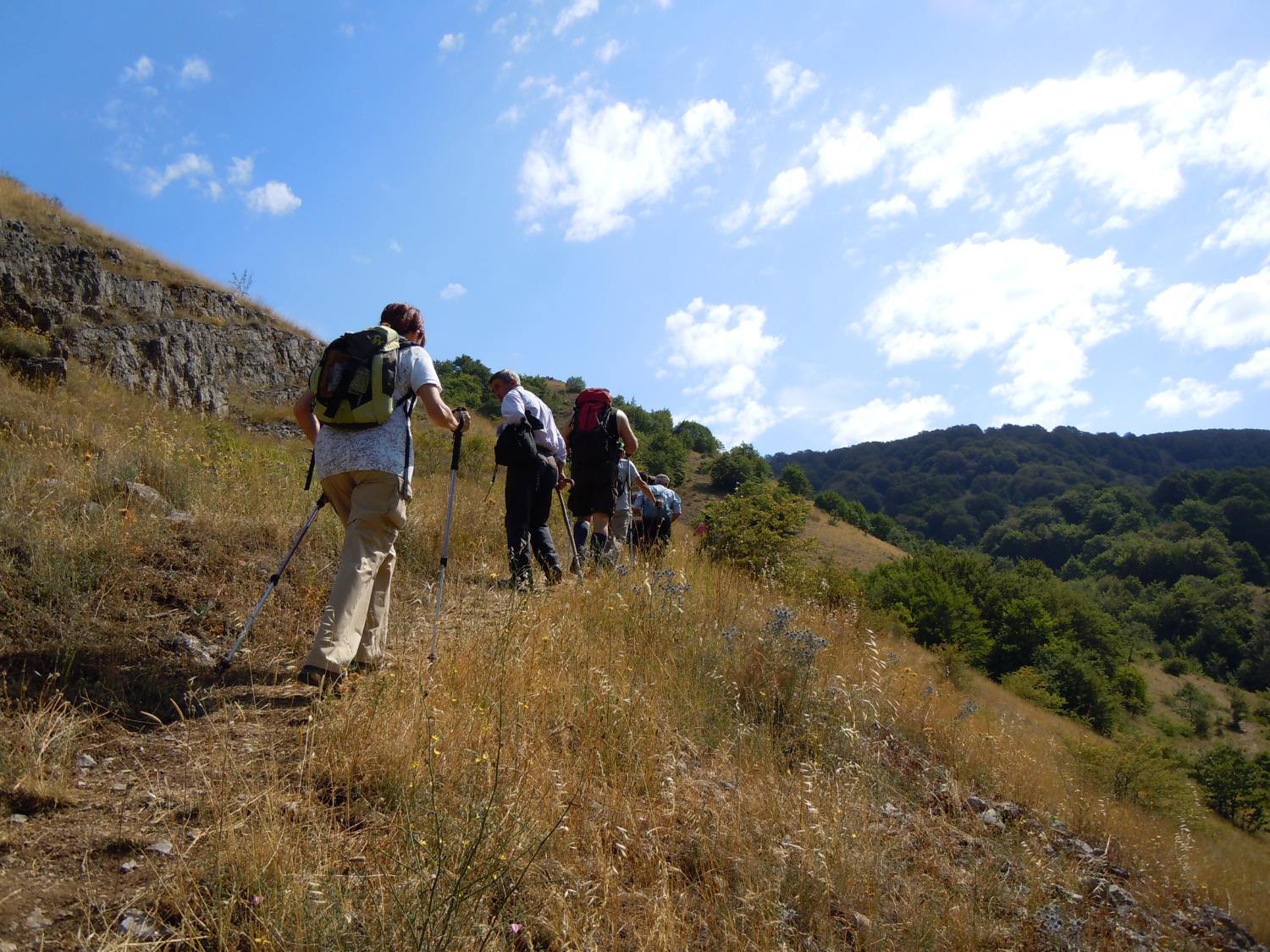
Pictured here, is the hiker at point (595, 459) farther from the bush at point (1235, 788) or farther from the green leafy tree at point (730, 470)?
the green leafy tree at point (730, 470)

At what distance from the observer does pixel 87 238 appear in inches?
609

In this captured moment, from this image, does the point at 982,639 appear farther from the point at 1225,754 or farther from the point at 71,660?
the point at 71,660

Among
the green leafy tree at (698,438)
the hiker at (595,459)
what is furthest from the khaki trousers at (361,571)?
the green leafy tree at (698,438)

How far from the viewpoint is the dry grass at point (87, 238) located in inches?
573

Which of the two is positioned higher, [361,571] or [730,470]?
[730,470]

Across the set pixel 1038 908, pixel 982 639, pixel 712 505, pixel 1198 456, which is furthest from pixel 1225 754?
pixel 1198 456

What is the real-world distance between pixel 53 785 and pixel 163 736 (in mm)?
562

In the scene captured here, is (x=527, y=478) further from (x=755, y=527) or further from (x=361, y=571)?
(x=755, y=527)

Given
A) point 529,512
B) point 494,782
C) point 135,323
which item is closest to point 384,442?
point 494,782

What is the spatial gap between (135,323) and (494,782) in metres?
15.7

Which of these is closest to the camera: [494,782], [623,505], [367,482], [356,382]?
[494,782]

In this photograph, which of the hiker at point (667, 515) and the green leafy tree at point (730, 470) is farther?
the green leafy tree at point (730, 470)

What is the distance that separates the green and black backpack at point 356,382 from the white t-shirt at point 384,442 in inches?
2.6

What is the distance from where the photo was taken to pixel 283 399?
54.5 feet
